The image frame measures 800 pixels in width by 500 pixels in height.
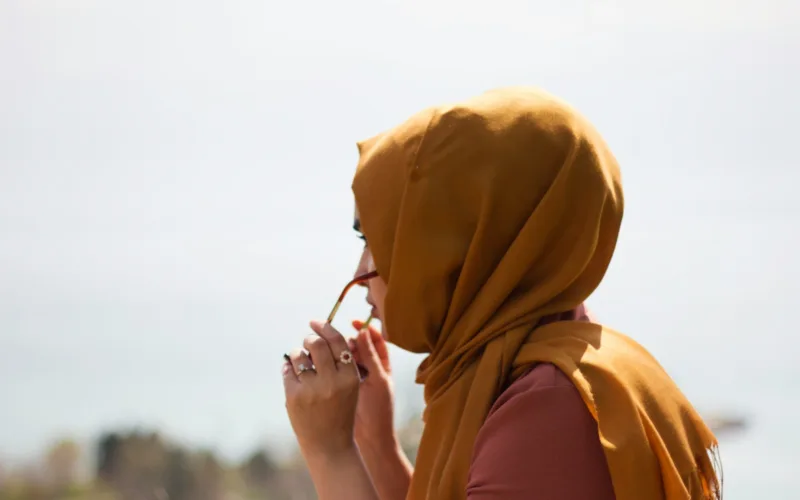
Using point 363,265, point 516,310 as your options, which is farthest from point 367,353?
point 516,310

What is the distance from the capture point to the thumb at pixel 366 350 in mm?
1138

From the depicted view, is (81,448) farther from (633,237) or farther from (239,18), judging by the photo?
(633,237)

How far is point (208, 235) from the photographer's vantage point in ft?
7.72

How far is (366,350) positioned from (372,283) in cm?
23

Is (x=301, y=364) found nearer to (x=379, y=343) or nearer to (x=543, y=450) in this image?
(x=379, y=343)

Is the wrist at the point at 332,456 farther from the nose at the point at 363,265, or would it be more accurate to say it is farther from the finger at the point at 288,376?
the nose at the point at 363,265

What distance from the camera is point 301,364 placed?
0.98m

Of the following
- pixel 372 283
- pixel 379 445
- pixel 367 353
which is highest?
pixel 372 283

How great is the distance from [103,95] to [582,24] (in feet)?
4.08

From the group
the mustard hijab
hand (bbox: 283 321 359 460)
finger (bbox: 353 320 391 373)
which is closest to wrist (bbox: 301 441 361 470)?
hand (bbox: 283 321 359 460)

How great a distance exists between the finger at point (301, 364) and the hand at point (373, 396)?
155 mm

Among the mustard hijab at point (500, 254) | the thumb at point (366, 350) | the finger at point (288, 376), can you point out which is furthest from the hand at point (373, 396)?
the mustard hijab at point (500, 254)

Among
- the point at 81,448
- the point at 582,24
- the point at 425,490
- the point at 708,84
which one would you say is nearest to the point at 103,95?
the point at 81,448

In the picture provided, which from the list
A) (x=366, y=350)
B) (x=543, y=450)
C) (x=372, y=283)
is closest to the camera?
(x=543, y=450)
